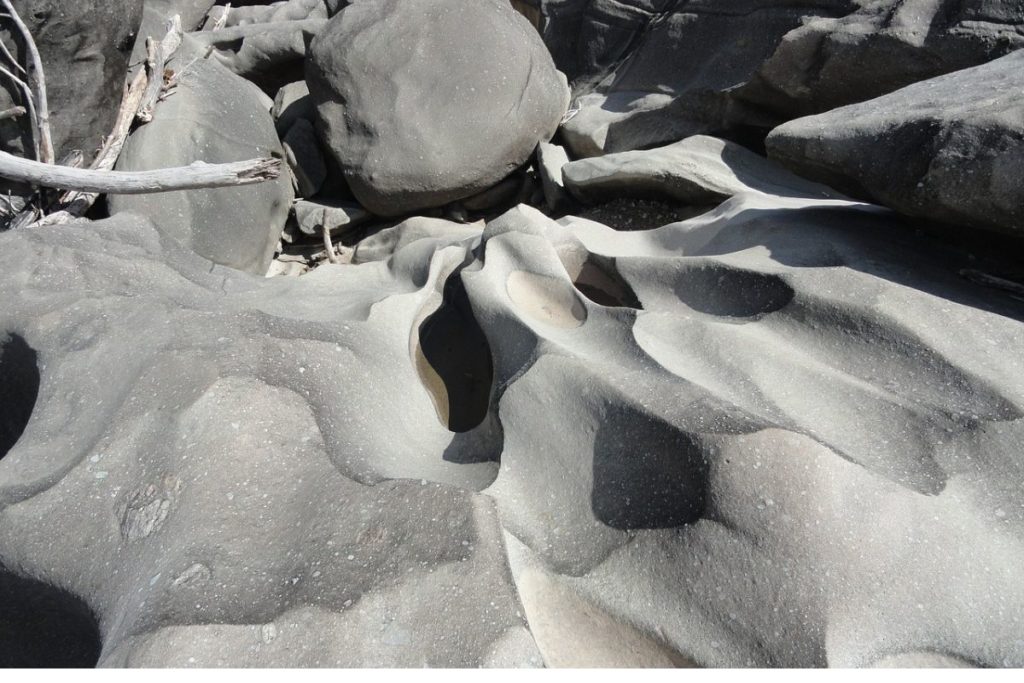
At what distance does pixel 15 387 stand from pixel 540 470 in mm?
1130

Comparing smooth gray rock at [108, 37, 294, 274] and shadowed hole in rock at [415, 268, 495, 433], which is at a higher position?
shadowed hole in rock at [415, 268, 495, 433]

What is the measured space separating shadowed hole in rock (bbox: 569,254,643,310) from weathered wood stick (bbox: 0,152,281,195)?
44.0 inches

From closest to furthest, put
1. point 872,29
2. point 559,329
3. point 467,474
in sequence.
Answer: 1. point 467,474
2. point 559,329
3. point 872,29

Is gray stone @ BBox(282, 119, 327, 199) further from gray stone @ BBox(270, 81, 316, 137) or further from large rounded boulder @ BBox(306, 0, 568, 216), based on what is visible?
large rounded boulder @ BBox(306, 0, 568, 216)

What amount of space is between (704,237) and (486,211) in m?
1.30

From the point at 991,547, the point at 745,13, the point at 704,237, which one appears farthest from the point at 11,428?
the point at 745,13

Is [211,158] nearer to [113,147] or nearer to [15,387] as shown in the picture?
[113,147]

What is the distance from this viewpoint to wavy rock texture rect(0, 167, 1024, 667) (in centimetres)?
89

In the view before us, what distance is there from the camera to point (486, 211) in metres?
2.93

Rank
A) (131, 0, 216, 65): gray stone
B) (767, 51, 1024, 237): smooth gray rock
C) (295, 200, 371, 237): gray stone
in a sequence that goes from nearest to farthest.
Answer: (767, 51, 1024, 237): smooth gray rock
(131, 0, 216, 65): gray stone
(295, 200, 371, 237): gray stone

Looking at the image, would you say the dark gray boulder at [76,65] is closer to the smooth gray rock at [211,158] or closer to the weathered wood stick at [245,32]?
the smooth gray rock at [211,158]

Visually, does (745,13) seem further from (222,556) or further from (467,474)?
(222,556)

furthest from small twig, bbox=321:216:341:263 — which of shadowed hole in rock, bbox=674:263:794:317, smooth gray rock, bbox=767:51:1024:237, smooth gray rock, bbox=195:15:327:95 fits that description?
smooth gray rock, bbox=767:51:1024:237

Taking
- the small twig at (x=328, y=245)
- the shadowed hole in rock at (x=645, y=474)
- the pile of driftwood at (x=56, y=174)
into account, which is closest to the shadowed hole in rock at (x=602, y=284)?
the shadowed hole in rock at (x=645, y=474)
